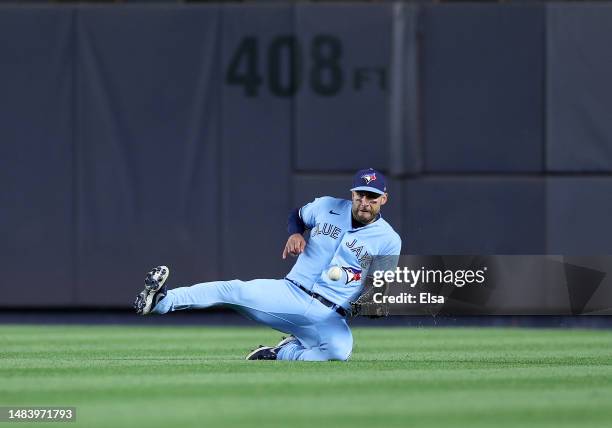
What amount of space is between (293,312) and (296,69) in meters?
6.45

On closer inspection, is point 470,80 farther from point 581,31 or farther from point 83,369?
point 83,369

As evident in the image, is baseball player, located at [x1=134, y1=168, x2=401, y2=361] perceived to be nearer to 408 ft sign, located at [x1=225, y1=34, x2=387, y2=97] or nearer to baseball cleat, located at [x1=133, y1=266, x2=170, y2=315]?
baseball cleat, located at [x1=133, y1=266, x2=170, y2=315]

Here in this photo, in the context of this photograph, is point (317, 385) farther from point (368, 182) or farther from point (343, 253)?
point (368, 182)

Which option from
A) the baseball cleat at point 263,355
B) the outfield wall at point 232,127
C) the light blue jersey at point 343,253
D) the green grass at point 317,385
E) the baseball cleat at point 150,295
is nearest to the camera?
the green grass at point 317,385

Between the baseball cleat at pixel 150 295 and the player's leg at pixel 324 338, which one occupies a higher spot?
the baseball cleat at pixel 150 295

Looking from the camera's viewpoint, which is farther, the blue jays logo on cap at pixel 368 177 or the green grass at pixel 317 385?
the blue jays logo on cap at pixel 368 177

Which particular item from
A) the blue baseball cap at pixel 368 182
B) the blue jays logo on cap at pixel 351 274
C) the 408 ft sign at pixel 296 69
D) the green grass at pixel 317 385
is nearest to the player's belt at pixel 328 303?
the blue jays logo on cap at pixel 351 274

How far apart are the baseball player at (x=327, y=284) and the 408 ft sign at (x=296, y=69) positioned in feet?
19.7

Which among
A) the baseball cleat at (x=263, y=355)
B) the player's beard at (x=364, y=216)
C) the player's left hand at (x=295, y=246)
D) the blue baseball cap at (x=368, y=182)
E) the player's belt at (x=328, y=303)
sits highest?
the blue baseball cap at (x=368, y=182)

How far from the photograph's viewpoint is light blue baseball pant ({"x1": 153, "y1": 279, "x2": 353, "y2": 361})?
9.51 m

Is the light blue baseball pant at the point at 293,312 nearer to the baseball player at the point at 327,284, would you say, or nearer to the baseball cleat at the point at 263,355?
the baseball player at the point at 327,284

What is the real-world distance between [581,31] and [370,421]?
972cm

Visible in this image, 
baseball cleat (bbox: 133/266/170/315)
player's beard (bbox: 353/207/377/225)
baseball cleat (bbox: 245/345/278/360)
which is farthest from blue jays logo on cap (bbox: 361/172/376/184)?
baseball cleat (bbox: 133/266/170/315)

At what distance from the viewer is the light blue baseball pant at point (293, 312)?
9508 mm
